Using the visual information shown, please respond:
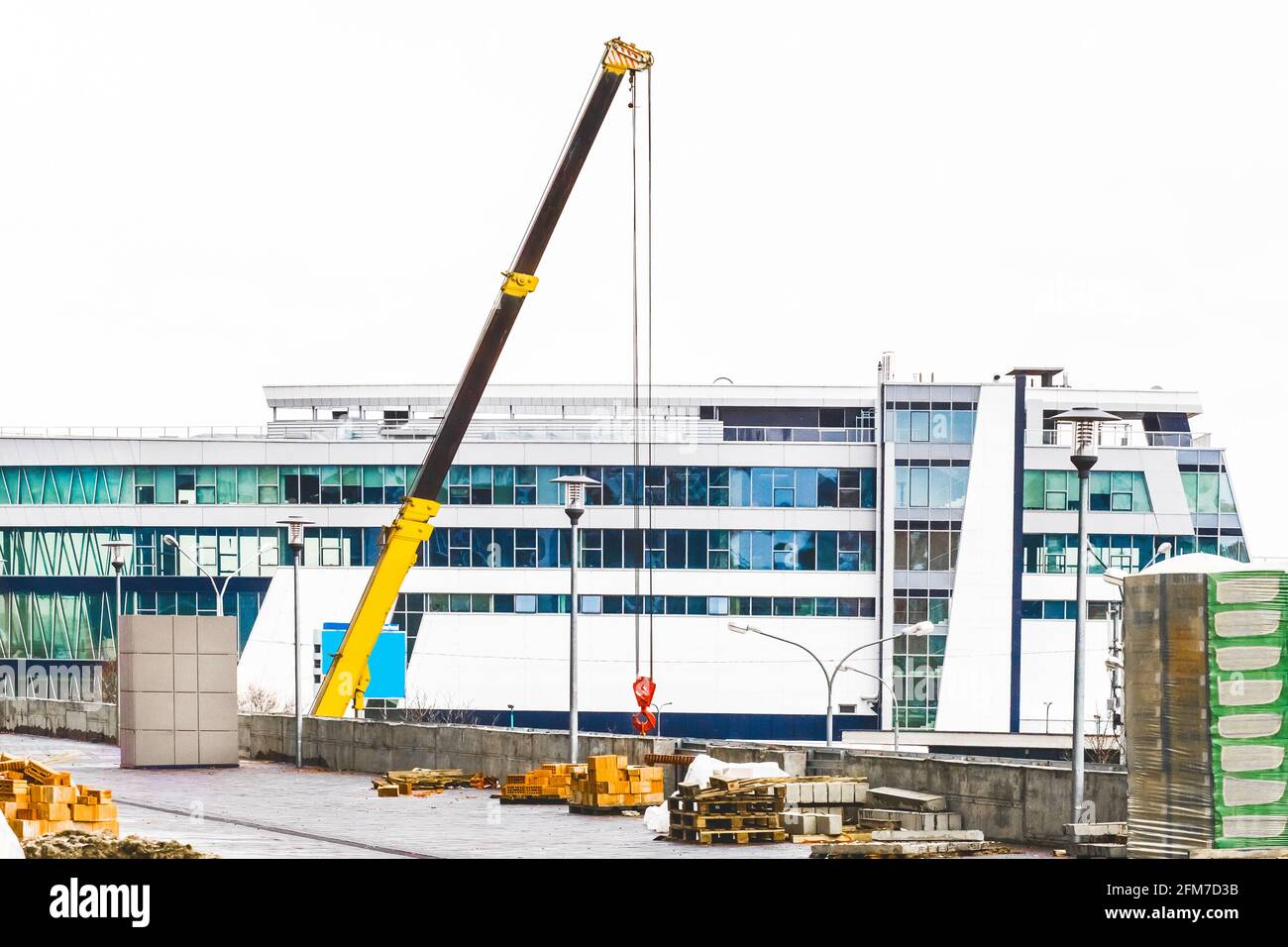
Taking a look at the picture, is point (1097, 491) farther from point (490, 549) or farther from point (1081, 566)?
point (1081, 566)

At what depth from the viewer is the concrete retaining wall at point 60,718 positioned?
163 ft

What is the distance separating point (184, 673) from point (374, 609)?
736cm

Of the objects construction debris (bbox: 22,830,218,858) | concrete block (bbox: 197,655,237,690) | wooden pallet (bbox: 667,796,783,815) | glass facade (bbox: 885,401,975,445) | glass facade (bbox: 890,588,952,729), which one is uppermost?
glass facade (bbox: 885,401,975,445)

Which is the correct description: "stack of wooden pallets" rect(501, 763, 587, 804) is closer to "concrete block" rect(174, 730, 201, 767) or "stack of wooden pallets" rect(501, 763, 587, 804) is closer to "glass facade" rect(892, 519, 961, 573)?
"concrete block" rect(174, 730, 201, 767)

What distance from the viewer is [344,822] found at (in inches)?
1137

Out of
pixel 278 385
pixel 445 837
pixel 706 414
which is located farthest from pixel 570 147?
pixel 278 385

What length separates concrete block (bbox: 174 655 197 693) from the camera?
38.2m

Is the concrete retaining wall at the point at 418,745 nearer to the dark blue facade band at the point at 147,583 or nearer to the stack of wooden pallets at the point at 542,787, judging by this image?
the stack of wooden pallets at the point at 542,787

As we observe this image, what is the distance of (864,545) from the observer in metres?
84.8

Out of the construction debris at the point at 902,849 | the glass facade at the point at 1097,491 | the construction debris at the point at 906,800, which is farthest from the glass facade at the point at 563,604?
the construction debris at the point at 902,849

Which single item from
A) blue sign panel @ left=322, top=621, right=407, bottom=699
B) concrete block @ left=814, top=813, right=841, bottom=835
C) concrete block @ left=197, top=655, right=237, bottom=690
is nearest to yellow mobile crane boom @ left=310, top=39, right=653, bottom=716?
blue sign panel @ left=322, top=621, right=407, bottom=699

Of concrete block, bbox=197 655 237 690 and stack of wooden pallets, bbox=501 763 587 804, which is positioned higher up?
concrete block, bbox=197 655 237 690

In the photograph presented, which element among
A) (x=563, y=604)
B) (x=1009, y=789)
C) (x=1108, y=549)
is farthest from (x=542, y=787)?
(x=1108, y=549)

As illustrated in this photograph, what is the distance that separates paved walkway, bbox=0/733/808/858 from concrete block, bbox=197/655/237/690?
167 centimetres
